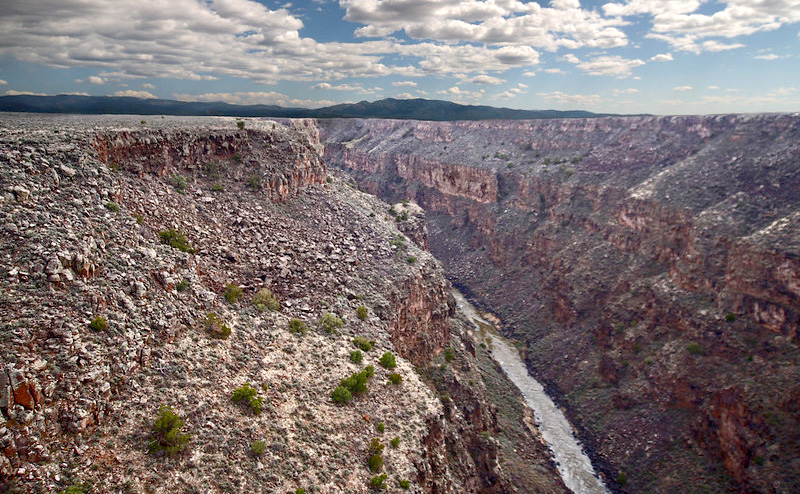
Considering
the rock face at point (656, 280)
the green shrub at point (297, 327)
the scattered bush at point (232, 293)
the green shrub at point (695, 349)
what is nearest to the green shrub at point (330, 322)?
the green shrub at point (297, 327)

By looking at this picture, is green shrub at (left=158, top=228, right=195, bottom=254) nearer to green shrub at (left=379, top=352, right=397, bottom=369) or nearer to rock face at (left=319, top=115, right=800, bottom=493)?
green shrub at (left=379, top=352, right=397, bottom=369)

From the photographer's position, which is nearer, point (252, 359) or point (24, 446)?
point (24, 446)

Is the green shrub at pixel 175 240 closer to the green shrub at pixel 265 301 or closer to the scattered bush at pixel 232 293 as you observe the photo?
the scattered bush at pixel 232 293

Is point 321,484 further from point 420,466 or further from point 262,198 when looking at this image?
point 262,198

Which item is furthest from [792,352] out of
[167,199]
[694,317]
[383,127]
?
[383,127]

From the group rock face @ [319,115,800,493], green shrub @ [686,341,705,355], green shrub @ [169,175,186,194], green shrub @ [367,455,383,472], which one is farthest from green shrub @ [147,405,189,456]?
green shrub @ [686,341,705,355]

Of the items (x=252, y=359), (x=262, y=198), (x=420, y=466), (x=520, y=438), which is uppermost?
(x=262, y=198)
